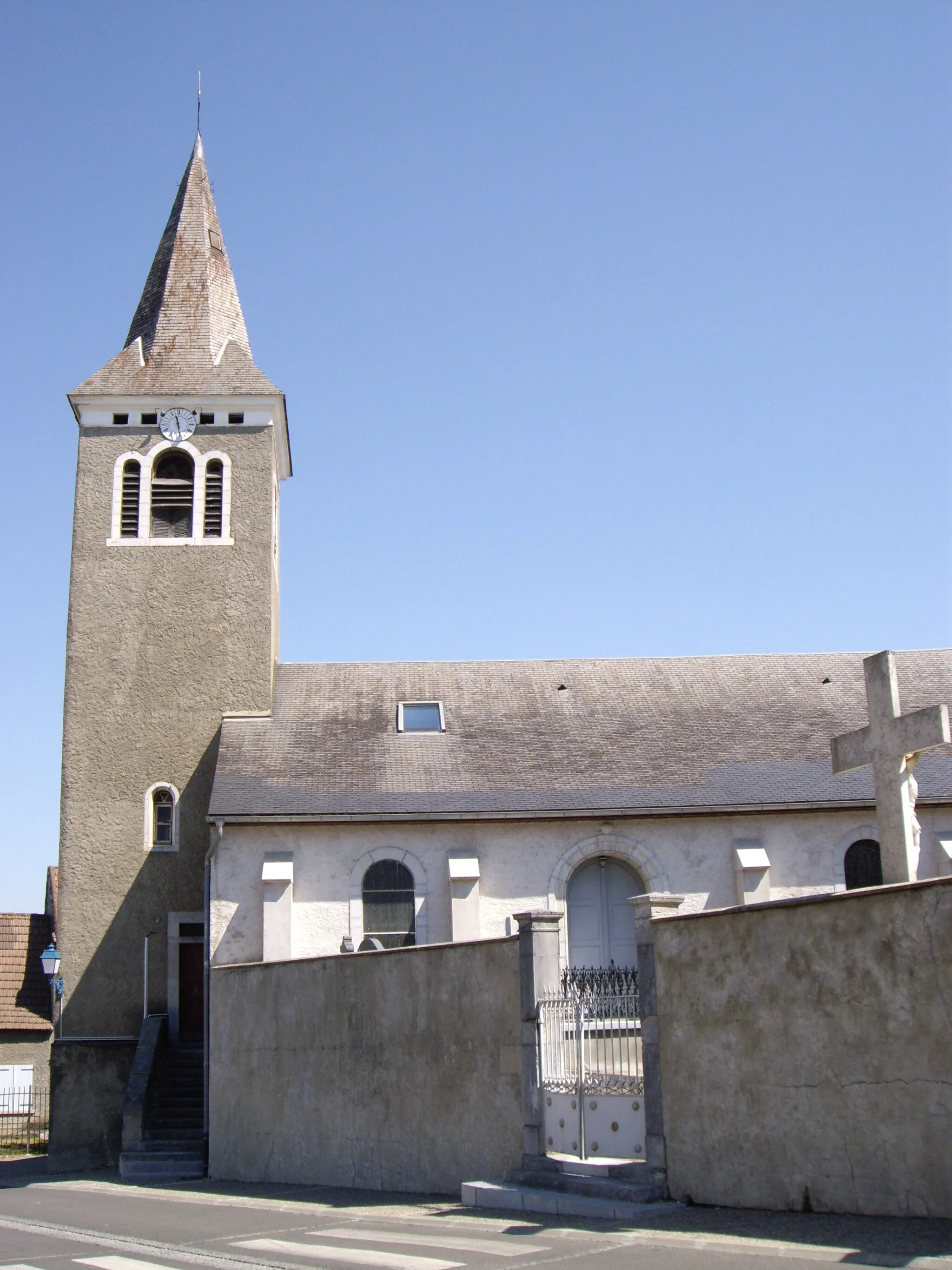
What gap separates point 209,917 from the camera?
761 inches

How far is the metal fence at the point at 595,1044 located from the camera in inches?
426

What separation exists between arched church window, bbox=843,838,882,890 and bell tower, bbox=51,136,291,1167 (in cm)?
1043

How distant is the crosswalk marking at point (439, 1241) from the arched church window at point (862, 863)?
1122cm

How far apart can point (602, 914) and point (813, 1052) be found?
10756 mm

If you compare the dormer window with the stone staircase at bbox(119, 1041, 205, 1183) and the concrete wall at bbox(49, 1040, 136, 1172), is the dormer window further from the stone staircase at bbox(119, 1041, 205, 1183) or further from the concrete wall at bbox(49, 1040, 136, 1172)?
the concrete wall at bbox(49, 1040, 136, 1172)

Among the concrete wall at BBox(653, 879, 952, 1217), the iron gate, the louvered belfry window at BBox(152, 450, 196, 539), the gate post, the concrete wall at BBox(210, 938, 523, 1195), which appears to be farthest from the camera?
the louvered belfry window at BBox(152, 450, 196, 539)

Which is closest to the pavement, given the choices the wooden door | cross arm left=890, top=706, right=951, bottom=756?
cross arm left=890, top=706, right=951, bottom=756

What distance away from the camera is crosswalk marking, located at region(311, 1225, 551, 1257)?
29.4 feet

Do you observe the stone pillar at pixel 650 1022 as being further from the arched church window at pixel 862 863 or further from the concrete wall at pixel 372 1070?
the arched church window at pixel 862 863

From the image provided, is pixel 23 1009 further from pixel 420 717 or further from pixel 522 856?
pixel 522 856

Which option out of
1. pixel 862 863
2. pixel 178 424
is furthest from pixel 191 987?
pixel 862 863

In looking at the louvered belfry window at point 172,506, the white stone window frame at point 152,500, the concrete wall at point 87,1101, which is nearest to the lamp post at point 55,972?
the concrete wall at point 87,1101

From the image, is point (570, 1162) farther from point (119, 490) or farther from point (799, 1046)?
point (119, 490)

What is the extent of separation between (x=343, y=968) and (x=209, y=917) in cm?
519
